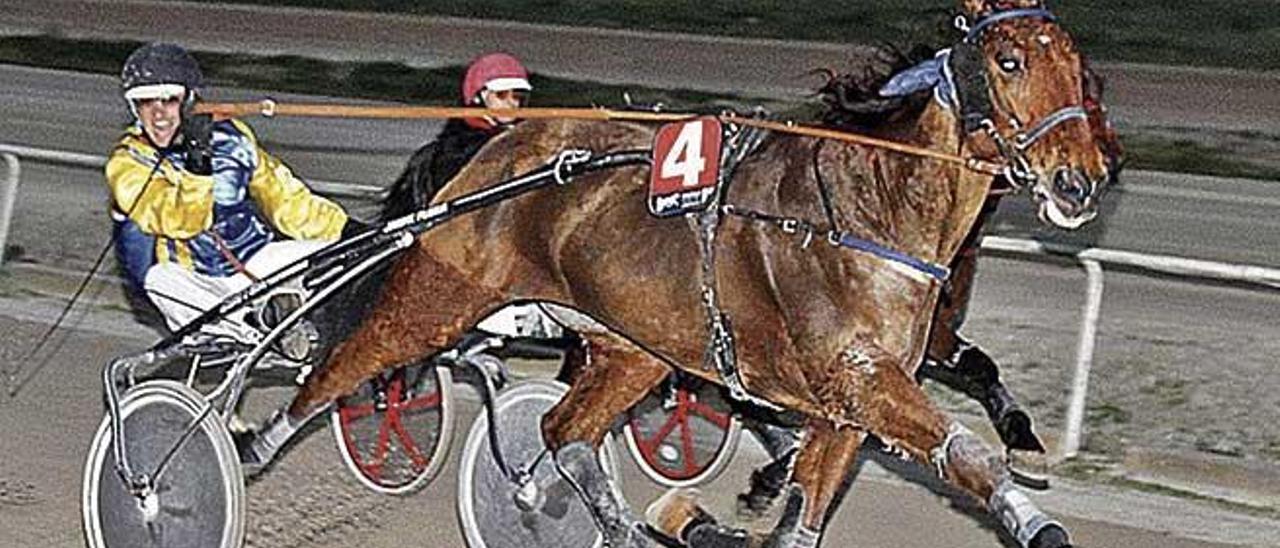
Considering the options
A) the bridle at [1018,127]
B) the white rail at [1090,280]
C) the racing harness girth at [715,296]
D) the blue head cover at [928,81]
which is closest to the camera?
the bridle at [1018,127]

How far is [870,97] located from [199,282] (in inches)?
84.1

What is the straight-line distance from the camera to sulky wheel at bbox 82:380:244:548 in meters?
6.04

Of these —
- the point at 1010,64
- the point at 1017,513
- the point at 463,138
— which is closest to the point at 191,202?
the point at 463,138

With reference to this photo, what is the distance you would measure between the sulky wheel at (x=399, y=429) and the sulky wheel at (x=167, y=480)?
2.85 ft

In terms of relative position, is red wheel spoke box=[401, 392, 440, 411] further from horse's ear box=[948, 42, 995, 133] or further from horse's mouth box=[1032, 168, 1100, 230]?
horse's mouth box=[1032, 168, 1100, 230]

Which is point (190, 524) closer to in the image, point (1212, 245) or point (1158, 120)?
point (1212, 245)

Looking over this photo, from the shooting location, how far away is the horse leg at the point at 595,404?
236 inches

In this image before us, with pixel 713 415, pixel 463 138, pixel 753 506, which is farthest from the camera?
pixel 713 415

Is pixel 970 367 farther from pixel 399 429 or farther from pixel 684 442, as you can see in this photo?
pixel 399 429

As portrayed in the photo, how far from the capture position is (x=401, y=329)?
6.11m

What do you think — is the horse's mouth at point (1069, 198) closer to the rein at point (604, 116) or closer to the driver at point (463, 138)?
the rein at point (604, 116)

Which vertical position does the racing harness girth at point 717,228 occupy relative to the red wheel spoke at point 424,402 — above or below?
above

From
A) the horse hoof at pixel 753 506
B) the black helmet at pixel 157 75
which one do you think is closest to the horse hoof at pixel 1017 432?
the horse hoof at pixel 753 506

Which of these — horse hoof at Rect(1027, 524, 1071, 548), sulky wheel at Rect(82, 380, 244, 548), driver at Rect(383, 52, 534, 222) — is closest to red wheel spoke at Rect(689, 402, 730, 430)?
driver at Rect(383, 52, 534, 222)
